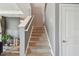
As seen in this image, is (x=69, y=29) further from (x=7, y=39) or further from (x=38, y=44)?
(x=7, y=39)

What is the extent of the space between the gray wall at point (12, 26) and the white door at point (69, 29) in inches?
124

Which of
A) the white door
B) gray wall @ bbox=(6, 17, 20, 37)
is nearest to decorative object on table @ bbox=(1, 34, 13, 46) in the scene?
gray wall @ bbox=(6, 17, 20, 37)

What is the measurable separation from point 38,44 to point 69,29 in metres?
2.00

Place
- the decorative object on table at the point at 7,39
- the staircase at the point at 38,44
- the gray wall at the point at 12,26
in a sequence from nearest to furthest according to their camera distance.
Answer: the staircase at the point at 38,44, the decorative object on table at the point at 7,39, the gray wall at the point at 12,26

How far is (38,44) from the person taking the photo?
5.54 meters

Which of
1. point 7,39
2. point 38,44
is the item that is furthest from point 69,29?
point 7,39

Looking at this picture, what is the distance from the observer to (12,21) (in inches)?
278

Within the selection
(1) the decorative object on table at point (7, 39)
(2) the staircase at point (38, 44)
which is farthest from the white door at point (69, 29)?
(1) the decorative object on table at point (7, 39)

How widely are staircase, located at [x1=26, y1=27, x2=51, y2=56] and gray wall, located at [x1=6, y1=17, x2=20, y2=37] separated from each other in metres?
0.74

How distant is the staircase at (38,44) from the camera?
15.3 feet

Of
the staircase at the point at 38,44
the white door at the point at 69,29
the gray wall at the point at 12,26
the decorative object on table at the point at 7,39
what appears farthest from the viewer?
the gray wall at the point at 12,26

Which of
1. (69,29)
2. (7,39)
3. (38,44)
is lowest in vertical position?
(38,44)

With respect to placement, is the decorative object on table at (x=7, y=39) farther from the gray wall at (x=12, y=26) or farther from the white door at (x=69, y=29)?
the white door at (x=69, y=29)

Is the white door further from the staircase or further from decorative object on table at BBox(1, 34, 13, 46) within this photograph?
decorative object on table at BBox(1, 34, 13, 46)
